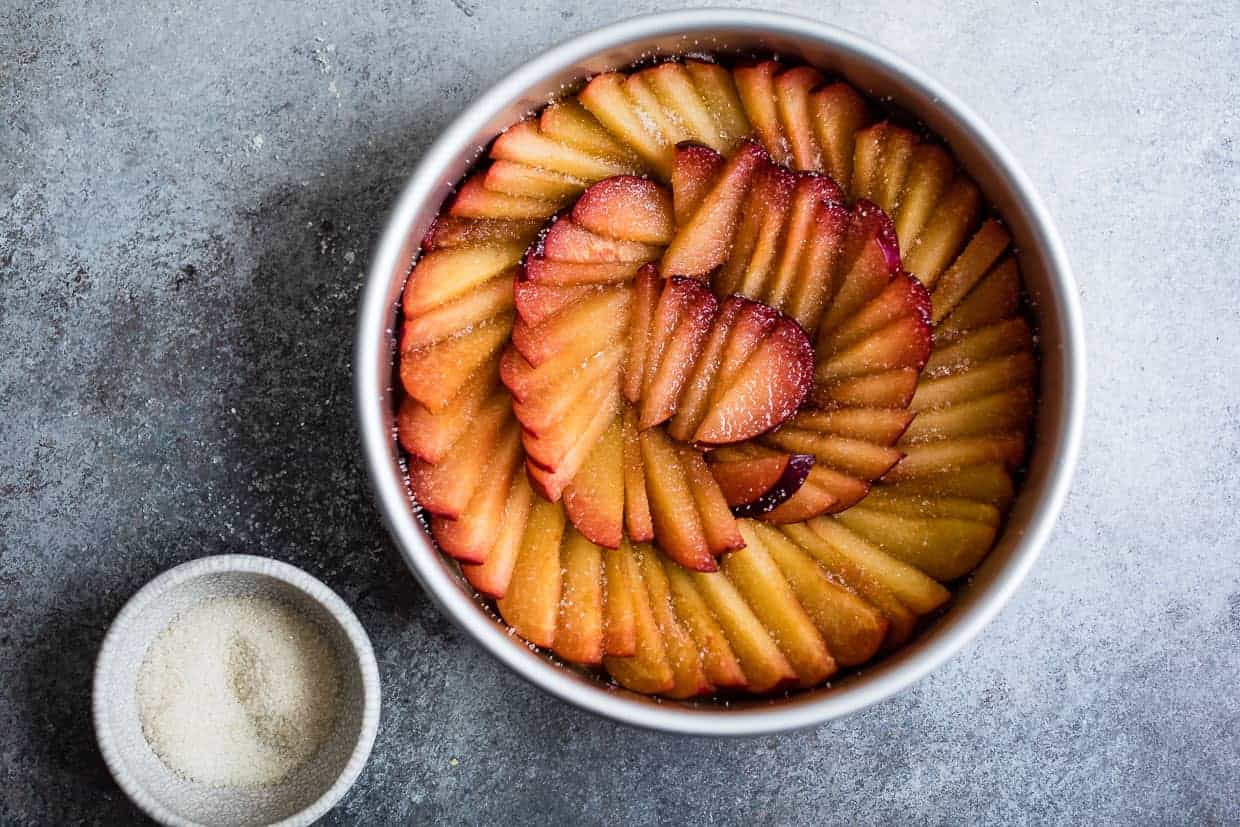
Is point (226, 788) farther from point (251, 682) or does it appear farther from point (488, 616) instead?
point (488, 616)

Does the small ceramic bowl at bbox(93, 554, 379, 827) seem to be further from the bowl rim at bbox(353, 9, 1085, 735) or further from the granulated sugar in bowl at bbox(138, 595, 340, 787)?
the bowl rim at bbox(353, 9, 1085, 735)

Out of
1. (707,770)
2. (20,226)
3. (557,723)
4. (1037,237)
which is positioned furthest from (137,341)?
(1037,237)

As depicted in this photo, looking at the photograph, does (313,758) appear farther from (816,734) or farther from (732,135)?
(732,135)

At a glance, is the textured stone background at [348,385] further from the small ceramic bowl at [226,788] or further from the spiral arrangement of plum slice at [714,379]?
the spiral arrangement of plum slice at [714,379]

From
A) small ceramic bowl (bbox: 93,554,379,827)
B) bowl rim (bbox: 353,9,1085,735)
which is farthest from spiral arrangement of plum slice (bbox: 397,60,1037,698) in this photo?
small ceramic bowl (bbox: 93,554,379,827)

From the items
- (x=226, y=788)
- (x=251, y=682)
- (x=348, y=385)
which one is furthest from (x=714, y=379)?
(x=226, y=788)

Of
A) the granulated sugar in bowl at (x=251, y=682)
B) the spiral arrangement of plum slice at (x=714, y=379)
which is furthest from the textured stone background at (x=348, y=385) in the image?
the spiral arrangement of plum slice at (x=714, y=379)
